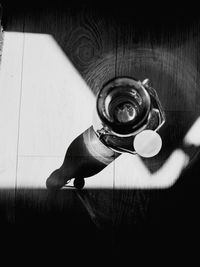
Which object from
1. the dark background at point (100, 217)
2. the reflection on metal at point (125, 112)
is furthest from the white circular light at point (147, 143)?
the dark background at point (100, 217)

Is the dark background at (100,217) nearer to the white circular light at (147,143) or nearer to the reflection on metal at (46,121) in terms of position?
the reflection on metal at (46,121)

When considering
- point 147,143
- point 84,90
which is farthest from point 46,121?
point 147,143

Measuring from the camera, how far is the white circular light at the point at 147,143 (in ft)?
2.88

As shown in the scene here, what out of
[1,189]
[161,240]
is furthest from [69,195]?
[161,240]

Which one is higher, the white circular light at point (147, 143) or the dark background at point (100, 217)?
the white circular light at point (147, 143)

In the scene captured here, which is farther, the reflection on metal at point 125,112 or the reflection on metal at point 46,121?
the reflection on metal at point 46,121

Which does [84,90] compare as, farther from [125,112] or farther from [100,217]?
[100,217]

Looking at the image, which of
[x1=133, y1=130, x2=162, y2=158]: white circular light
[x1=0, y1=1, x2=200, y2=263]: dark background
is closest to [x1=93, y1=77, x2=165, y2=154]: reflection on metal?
[x1=133, y1=130, x2=162, y2=158]: white circular light

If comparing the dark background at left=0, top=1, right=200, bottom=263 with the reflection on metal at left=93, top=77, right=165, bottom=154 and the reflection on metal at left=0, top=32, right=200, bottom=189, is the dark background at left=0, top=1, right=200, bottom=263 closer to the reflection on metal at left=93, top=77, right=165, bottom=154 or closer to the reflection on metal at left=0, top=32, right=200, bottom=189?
the reflection on metal at left=0, top=32, right=200, bottom=189

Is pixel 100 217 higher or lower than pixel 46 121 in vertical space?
lower

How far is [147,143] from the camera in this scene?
2.91 ft

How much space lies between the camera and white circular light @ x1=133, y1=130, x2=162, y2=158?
2.88 ft

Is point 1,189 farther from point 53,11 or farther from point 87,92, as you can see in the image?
point 53,11

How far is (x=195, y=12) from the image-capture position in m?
1.01
